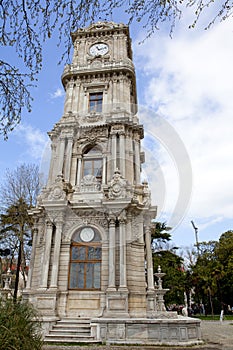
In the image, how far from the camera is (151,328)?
10391 millimetres

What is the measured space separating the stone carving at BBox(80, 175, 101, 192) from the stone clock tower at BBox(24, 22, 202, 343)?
0.06m

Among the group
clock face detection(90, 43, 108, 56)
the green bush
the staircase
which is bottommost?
the staircase

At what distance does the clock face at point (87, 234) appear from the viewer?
14156mm

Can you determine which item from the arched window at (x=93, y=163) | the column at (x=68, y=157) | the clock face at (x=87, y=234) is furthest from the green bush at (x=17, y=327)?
the arched window at (x=93, y=163)

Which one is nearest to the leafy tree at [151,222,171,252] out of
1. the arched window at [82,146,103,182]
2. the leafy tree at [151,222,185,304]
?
the leafy tree at [151,222,185,304]

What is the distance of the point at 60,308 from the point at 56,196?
535 centimetres

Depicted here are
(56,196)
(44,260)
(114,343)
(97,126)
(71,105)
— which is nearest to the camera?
(114,343)

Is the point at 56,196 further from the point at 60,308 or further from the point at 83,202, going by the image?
the point at 60,308

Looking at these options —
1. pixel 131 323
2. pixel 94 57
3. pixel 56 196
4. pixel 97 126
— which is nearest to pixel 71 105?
pixel 97 126

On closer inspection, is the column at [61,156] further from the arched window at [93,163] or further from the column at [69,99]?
the column at [69,99]

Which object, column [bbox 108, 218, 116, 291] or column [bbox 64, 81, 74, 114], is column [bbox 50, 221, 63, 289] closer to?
column [bbox 108, 218, 116, 291]

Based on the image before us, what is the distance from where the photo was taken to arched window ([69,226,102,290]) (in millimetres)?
13344

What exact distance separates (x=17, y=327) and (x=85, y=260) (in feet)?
32.6

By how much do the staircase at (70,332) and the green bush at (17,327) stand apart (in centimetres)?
675
